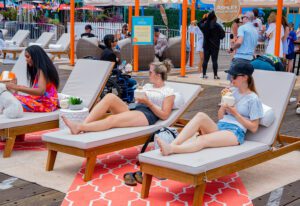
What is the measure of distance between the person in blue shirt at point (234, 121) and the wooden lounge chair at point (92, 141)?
0.76 meters

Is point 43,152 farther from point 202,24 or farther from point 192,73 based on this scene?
point 192,73

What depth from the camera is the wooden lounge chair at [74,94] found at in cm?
610

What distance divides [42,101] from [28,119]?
20.4 inches

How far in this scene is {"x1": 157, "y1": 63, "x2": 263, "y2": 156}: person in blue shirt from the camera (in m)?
4.96

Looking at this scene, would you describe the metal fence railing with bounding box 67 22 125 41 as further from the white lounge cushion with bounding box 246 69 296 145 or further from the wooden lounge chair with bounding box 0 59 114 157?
the white lounge cushion with bounding box 246 69 296 145

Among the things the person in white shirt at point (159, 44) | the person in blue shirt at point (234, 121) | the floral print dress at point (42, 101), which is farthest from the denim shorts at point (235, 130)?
the person in white shirt at point (159, 44)

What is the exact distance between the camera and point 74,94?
755 cm

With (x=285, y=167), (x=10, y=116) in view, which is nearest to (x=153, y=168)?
(x=285, y=167)

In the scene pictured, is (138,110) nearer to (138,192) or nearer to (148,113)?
(148,113)

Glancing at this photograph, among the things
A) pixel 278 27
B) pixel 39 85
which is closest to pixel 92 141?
pixel 39 85

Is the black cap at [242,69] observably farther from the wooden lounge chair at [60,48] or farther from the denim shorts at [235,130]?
the wooden lounge chair at [60,48]

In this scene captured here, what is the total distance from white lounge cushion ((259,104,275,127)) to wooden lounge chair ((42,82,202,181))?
1130mm

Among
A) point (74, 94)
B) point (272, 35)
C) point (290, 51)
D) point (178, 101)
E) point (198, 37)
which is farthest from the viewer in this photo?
point (198, 37)

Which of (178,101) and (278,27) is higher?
(278,27)
